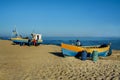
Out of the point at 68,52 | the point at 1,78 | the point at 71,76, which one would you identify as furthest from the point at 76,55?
the point at 1,78

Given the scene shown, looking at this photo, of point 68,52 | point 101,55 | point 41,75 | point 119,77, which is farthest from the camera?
point 101,55

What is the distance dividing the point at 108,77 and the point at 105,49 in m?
11.2

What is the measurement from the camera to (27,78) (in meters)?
10.8

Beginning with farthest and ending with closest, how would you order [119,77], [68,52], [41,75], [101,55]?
[101,55] < [68,52] < [41,75] < [119,77]

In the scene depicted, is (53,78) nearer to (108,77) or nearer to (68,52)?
(108,77)

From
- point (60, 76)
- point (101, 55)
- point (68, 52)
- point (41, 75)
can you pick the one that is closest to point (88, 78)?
point (60, 76)

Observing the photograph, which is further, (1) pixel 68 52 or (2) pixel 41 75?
(1) pixel 68 52

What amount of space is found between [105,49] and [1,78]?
44.7ft

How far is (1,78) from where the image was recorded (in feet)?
35.4

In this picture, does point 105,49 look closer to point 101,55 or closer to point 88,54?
point 101,55

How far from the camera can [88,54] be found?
1958 cm

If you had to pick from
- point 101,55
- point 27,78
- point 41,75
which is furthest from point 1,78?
point 101,55

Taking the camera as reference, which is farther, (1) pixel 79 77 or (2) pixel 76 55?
(2) pixel 76 55

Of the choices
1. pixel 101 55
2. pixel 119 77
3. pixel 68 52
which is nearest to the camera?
pixel 119 77
